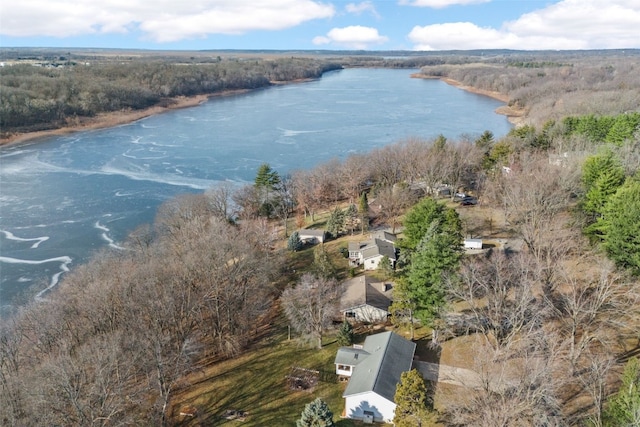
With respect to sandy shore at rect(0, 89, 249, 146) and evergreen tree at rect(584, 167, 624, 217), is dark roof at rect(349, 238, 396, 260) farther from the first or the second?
sandy shore at rect(0, 89, 249, 146)

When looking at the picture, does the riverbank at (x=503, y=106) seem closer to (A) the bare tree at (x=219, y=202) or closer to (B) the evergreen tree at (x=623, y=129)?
(B) the evergreen tree at (x=623, y=129)

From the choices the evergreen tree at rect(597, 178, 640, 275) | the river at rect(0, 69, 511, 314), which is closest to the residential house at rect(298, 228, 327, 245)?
the river at rect(0, 69, 511, 314)

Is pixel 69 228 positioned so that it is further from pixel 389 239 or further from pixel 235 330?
pixel 389 239

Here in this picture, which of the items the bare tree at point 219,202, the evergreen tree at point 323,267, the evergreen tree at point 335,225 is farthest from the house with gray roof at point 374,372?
the bare tree at point 219,202

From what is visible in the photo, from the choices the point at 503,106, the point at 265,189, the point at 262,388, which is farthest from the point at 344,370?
the point at 503,106

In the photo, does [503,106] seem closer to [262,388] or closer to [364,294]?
[364,294]

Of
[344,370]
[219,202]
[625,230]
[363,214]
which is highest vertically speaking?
[625,230]

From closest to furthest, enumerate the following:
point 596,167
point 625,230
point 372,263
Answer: point 625,230 < point 596,167 < point 372,263
